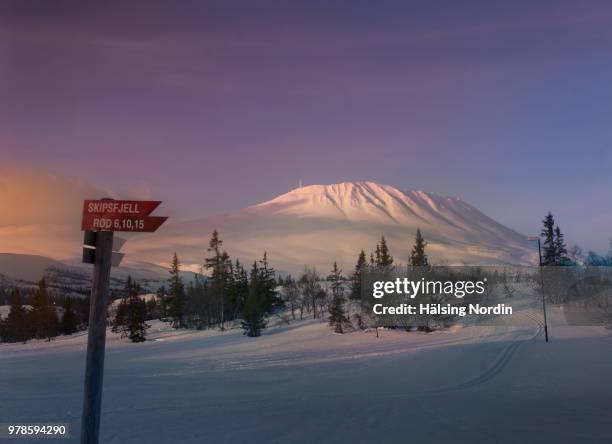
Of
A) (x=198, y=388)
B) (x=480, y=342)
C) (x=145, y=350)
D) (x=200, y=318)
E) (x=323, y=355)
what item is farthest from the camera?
(x=200, y=318)

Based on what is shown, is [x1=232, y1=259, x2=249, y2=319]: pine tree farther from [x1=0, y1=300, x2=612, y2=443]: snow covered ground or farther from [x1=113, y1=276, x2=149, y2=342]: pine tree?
[x1=0, y1=300, x2=612, y2=443]: snow covered ground

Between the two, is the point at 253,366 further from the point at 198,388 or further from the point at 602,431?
the point at 602,431

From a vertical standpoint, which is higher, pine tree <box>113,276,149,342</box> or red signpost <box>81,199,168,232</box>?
red signpost <box>81,199,168,232</box>

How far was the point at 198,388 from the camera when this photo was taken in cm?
1883

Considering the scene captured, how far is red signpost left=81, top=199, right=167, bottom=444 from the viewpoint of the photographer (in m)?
6.71

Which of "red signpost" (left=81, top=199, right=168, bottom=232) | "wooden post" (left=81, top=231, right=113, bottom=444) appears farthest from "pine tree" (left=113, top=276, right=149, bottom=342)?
"red signpost" (left=81, top=199, right=168, bottom=232)

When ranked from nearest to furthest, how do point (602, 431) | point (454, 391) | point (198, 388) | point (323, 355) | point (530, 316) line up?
point (602, 431), point (454, 391), point (198, 388), point (323, 355), point (530, 316)

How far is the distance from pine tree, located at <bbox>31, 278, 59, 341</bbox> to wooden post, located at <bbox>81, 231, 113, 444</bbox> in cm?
5644

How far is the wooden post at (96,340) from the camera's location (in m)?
6.70

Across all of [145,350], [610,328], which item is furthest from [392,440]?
[145,350]

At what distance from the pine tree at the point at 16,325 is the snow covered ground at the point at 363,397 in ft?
89.0

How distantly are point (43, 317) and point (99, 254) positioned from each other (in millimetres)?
60181

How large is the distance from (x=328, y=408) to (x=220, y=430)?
11.3 ft

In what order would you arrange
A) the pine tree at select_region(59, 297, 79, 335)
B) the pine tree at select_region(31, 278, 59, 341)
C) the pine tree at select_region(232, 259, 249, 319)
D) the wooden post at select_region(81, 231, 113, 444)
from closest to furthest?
the wooden post at select_region(81, 231, 113, 444) → the pine tree at select_region(31, 278, 59, 341) → the pine tree at select_region(59, 297, 79, 335) → the pine tree at select_region(232, 259, 249, 319)
